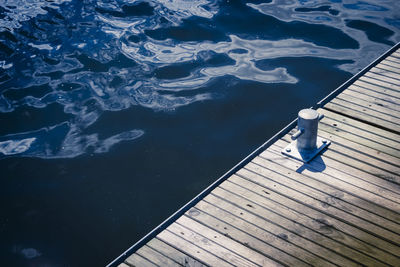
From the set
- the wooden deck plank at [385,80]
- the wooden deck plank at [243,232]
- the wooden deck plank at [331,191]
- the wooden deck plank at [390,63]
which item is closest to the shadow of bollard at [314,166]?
the wooden deck plank at [331,191]

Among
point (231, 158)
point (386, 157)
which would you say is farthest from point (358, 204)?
point (231, 158)

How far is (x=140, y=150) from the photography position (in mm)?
8414

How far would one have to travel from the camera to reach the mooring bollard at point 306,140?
578cm

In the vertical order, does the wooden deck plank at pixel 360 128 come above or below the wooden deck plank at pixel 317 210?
above

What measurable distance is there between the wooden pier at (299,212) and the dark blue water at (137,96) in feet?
5.98

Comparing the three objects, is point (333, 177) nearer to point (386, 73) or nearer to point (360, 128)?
point (360, 128)

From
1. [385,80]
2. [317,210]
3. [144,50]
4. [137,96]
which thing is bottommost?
[137,96]

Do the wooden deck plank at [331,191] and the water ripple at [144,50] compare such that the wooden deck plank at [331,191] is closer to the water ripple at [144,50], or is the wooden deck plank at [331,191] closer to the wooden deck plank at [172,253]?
the wooden deck plank at [172,253]

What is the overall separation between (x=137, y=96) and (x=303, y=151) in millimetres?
4967

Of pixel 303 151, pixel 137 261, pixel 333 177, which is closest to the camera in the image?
pixel 137 261

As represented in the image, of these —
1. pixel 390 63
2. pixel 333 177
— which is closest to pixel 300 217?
pixel 333 177

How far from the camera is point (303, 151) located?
6.21 meters

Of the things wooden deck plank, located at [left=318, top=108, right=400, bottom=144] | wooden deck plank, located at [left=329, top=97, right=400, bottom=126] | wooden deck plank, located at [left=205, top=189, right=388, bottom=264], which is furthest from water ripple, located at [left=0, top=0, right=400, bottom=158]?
wooden deck plank, located at [left=205, top=189, right=388, bottom=264]

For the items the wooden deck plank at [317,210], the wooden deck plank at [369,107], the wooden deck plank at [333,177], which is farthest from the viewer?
the wooden deck plank at [369,107]
